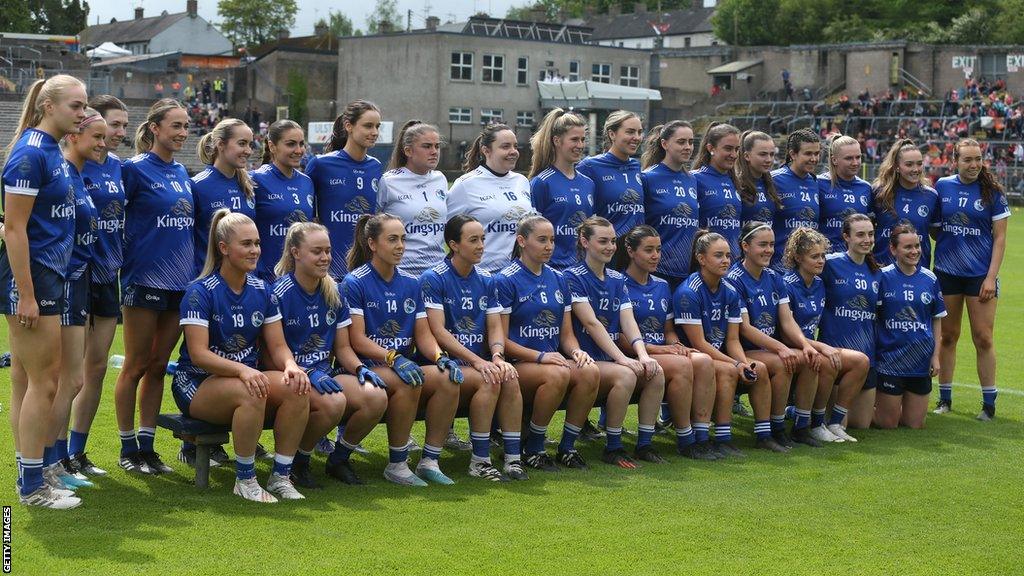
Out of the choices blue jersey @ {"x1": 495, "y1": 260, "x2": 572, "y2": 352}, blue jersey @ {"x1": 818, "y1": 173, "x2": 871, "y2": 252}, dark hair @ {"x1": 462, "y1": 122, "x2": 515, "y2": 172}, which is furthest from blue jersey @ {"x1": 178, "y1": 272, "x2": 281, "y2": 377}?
blue jersey @ {"x1": 818, "y1": 173, "x2": 871, "y2": 252}

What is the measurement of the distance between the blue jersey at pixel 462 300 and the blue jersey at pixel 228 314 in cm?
105

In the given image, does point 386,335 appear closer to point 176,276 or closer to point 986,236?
point 176,276

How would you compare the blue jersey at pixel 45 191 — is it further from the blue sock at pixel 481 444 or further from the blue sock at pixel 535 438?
the blue sock at pixel 535 438

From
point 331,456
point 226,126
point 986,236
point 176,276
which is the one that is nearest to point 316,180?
point 226,126

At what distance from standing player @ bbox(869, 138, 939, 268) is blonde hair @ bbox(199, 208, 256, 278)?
17.0 ft

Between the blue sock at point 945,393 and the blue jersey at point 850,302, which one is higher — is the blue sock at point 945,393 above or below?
below

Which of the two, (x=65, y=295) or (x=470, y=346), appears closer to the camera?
(x=65, y=295)

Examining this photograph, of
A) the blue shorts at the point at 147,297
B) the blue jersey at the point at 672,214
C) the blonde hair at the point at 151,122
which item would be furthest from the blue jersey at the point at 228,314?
the blue jersey at the point at 672,214

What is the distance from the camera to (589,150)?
144 ft

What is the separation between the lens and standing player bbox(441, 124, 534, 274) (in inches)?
303

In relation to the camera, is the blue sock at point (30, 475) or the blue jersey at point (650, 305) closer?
the blue sock at point (30, 475)

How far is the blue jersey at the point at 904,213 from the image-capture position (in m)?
9.16

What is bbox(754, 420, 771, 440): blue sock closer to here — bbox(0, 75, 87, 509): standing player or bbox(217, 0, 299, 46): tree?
bbox(0, 75, 87, 509): standing player

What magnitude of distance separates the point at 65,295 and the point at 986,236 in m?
6.75
